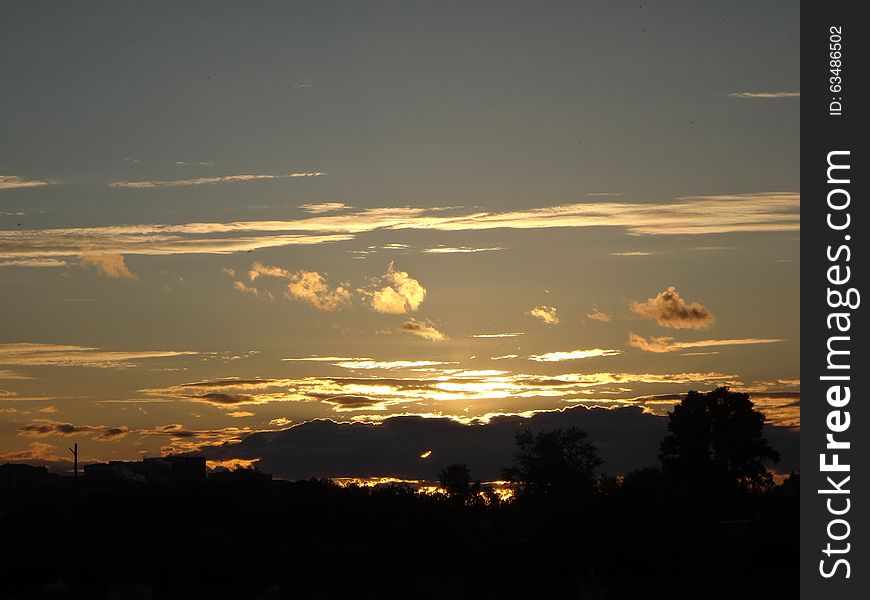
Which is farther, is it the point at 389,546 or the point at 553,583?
the point at 389,546

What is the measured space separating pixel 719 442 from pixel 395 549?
145 feet

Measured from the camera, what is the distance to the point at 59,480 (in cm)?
9531

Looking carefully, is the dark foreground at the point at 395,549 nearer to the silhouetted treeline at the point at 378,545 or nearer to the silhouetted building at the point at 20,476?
the silhouetted treeline at the point at 378,545

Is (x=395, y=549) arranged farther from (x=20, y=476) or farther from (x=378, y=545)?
(x=20, y=476)

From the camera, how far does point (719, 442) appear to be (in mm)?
88500

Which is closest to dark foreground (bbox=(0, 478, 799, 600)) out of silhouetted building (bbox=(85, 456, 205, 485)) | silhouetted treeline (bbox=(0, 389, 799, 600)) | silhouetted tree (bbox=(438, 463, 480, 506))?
silhouetted treeline (bbox=(0, 389, 799, 600))

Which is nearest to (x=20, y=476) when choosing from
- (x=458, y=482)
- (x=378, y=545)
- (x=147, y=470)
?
(x=147, y=470)

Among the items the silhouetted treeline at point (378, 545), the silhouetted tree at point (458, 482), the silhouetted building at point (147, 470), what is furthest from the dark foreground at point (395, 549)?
the silhouetted tree at point (458, 482)

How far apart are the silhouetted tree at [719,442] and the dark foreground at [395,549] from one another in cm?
2589

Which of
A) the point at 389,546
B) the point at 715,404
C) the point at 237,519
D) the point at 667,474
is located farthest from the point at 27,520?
the point at 715,404

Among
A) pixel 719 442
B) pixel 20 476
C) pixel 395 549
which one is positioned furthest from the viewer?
pixel 20 476

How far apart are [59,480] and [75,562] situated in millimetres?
46479
